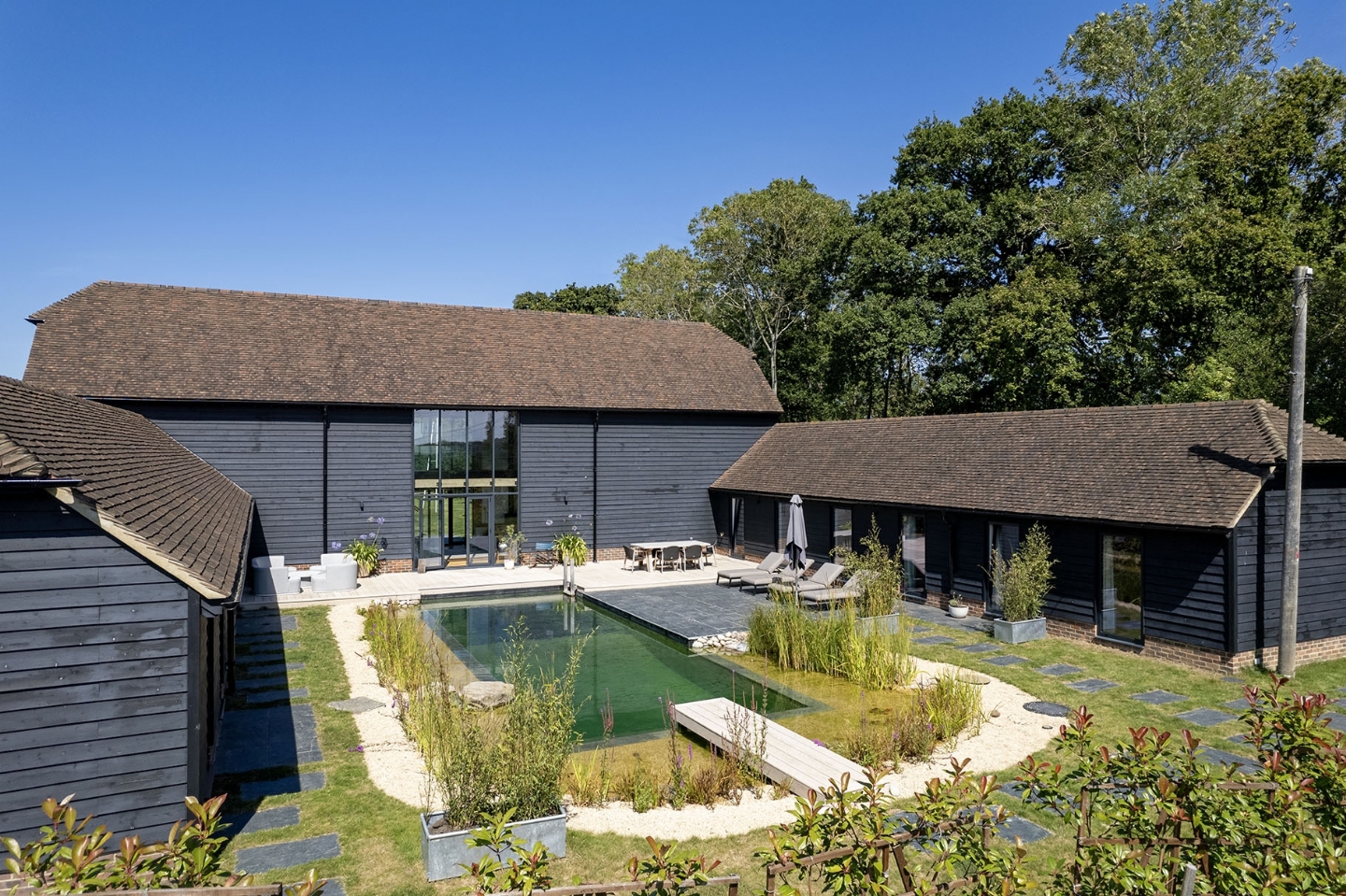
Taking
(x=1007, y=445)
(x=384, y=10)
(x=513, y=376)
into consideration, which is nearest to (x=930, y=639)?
(x=1007, y=445)

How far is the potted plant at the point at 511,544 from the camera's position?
846 inches

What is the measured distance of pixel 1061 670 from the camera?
454 inches

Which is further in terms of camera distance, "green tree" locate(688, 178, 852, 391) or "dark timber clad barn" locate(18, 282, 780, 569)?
"green tree" locate(688, 178, 852, 391)

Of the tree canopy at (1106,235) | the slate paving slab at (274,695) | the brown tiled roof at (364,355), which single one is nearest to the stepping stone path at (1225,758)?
the slate paving slab at (274,695)

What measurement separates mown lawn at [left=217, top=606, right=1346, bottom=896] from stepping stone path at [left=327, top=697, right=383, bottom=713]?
5.9 inches

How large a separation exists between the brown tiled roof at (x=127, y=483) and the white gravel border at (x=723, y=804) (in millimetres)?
2482

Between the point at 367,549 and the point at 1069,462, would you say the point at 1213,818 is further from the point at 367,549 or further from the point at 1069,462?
the point at 367,549

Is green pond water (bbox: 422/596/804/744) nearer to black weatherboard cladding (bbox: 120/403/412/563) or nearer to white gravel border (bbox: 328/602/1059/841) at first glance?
white gravel border (bbox: 328/602/1059/841)

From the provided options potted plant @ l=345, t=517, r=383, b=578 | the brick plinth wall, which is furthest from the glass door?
the brick plinth wall

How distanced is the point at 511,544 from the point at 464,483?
2.14 m

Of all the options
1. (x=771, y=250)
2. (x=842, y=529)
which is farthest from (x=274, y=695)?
(x=771, y=250)

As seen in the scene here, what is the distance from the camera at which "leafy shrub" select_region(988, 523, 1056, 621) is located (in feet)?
44.1

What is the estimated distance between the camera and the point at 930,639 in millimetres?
13477

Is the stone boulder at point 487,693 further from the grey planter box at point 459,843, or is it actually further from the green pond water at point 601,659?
the grey planter box at point 459,843
